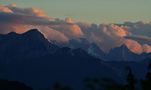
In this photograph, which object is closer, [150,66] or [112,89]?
[150,66]

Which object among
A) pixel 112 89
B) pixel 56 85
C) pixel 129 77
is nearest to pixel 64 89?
pixel 56 85

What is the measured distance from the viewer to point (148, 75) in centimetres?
13462

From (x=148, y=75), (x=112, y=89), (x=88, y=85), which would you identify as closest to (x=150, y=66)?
(x=148, y=75)

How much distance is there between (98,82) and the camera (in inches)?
6156

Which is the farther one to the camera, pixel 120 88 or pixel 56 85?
pixel 56 85

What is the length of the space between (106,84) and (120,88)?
12.2m

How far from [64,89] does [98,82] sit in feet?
30.1

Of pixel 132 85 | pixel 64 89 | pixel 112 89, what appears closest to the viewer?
pixel 132 85

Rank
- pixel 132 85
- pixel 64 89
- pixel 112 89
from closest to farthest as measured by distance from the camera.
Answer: pixel 132 85 < pixel 112 89 < pixel 64 89

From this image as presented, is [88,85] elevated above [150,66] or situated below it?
below

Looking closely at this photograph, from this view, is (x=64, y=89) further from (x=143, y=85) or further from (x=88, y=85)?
(x=143, y=85)

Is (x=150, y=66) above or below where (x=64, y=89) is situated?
above

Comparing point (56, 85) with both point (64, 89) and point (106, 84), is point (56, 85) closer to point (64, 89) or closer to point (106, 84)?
point (64, 89)

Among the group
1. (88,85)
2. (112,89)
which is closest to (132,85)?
(112,89)
